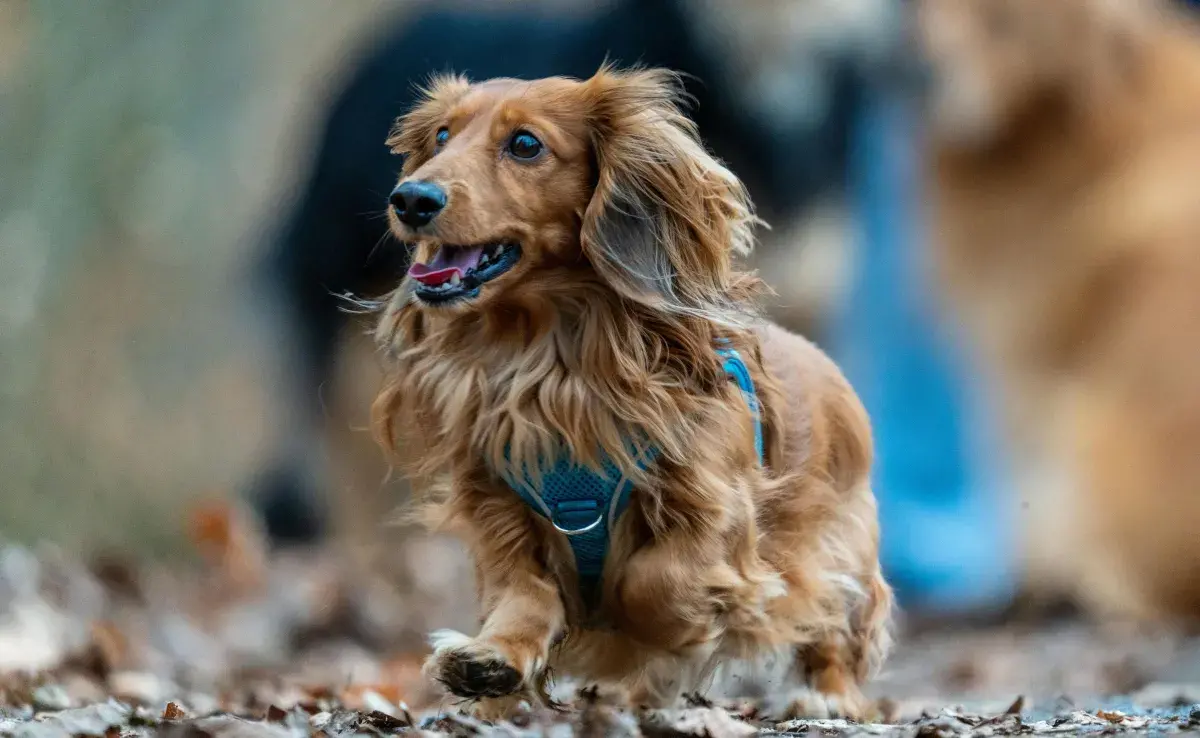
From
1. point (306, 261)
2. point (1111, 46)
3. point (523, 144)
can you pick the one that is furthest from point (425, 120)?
point (306, 261)

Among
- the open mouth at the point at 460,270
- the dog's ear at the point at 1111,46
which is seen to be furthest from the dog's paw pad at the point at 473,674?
the dog's ear at the point at 1111,46

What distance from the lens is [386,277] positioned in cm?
1063

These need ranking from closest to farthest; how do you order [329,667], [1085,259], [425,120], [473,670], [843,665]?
[473,670]
[425,120]
[843,665]
[329,667]
[1085,259]

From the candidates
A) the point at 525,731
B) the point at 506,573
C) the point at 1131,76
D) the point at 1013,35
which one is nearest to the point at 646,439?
the point at 506,573

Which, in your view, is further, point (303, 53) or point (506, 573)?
point (303, 53)

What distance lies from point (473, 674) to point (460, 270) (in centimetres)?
92

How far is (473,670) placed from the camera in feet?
11.0

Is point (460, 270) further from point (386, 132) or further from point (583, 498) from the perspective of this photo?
point (386, 132)

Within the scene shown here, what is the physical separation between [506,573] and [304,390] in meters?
7.66

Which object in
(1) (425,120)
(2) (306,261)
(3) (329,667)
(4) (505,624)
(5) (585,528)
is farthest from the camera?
(2) (306,261)

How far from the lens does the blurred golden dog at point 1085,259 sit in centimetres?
812

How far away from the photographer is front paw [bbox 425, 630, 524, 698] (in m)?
3.34

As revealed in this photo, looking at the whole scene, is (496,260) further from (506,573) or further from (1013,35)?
(1013,35)

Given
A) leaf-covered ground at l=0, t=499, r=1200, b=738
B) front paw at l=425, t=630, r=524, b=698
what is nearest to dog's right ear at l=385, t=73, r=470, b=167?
front paw at l=425, t=630, r=524, b=698
